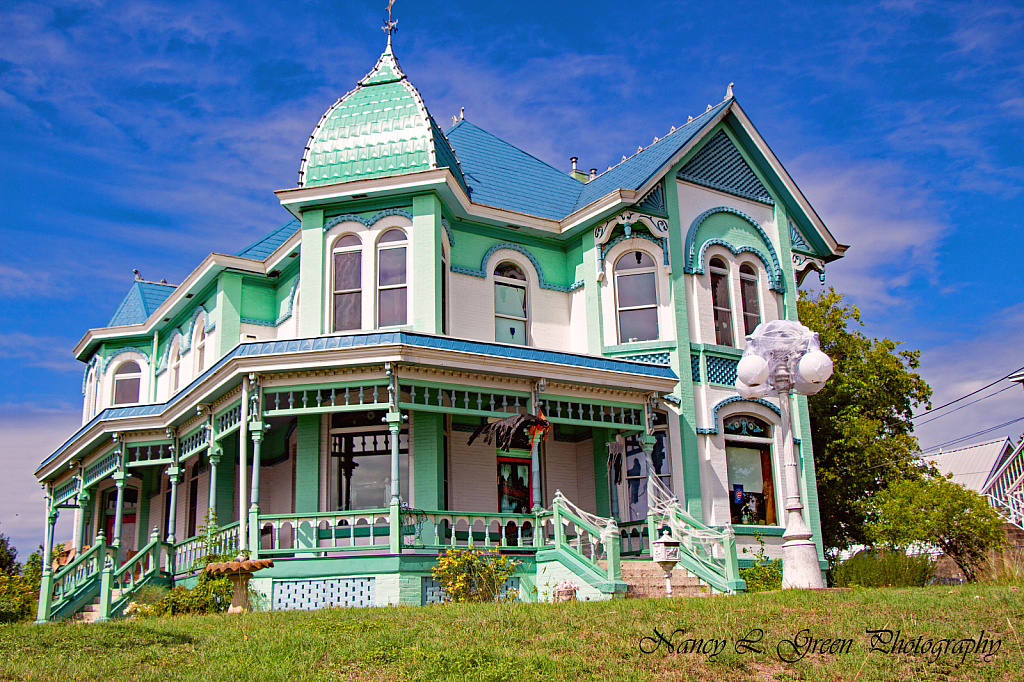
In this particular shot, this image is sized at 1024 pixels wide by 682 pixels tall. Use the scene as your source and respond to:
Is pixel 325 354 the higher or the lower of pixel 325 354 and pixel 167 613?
the higher

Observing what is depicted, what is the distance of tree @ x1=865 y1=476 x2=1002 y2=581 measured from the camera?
835 inches

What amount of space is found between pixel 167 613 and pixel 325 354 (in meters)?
4.74

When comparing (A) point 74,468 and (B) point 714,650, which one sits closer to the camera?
(B) point 714,650

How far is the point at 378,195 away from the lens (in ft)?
64.3

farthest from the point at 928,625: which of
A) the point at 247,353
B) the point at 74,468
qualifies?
the point at 74,468

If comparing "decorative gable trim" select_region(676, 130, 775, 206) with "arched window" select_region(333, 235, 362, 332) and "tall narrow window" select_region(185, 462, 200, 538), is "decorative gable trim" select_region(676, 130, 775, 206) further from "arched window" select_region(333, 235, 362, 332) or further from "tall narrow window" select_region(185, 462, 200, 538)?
"tall narrow window" select_region(185, 462, 200, 538)

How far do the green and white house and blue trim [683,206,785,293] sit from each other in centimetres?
6

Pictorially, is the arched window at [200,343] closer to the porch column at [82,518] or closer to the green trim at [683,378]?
the porch column at [82,518]

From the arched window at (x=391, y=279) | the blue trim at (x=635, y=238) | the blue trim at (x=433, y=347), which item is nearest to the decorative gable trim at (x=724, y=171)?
the blue trim at (x=635, y=238)

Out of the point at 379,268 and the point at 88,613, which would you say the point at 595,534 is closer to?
the point at 379,268

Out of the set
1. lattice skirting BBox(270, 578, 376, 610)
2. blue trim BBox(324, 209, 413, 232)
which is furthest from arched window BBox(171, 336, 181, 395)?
lattice skirting BBox(270, 578, 376, 610)

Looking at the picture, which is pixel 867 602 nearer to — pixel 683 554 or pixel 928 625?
pixel 928 625

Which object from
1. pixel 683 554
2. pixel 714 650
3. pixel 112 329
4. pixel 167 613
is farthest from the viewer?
pixel 112 329

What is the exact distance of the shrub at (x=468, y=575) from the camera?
1527cm
